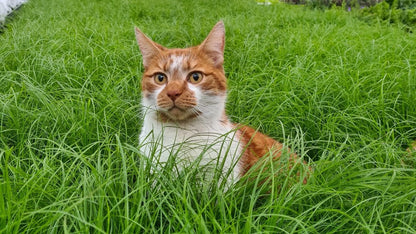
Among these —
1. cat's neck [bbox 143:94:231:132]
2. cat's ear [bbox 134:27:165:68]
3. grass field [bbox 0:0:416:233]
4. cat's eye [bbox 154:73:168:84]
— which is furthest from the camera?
cat's ear [bbox 134:27:165:68]

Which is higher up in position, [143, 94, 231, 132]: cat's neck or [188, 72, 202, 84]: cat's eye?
[188, 72, 202, 84]: cat's eye

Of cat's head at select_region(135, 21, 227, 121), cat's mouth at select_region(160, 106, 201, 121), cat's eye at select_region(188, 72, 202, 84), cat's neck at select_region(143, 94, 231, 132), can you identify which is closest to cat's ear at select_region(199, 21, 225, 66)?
cat's head at select_region(135, 21, 227, 121)

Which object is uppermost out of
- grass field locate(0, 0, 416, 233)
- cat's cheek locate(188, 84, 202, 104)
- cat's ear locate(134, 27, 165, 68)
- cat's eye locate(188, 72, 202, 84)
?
cat's ear locate(134, 27, 165, 68)

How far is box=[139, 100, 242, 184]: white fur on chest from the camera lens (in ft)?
5.61

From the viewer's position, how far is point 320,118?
7.99 ft

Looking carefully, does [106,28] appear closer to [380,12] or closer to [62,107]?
[62,107]

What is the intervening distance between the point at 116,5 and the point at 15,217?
6179mm

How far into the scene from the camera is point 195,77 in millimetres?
1913

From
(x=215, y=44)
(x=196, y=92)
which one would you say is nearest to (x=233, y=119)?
(x=215, y=44)

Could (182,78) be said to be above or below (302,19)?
above

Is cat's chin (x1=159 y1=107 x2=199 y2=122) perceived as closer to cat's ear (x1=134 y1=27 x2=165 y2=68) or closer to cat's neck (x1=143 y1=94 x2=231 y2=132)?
cat's neck (x1=143 y1=94 x2=231 y2=132)

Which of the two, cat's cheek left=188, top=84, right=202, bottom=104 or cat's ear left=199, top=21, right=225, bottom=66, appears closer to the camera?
cat's cheek left=188, top=84, right=202, bottom=104

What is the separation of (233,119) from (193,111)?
2.65ft

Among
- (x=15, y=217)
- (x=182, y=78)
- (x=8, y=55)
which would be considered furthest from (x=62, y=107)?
(x=8, y=55)
